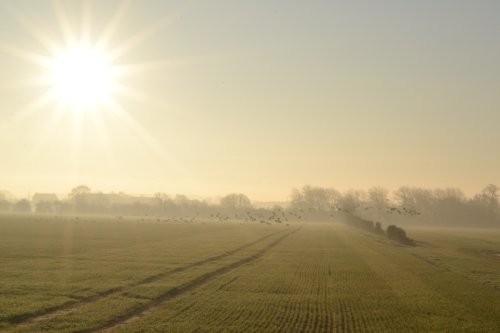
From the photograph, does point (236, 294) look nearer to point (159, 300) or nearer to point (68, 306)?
point (159, 300)

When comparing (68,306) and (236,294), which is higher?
(68,306)

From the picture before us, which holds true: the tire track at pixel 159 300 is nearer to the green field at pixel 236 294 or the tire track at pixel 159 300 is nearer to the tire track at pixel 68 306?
the green field at pixel 236 294

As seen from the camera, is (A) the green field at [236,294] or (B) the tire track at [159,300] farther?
(A) the green field at [236,294]

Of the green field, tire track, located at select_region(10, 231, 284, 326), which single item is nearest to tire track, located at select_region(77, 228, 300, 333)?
the green field

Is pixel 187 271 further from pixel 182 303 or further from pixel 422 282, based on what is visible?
pixel 422 282

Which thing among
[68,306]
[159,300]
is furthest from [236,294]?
[68,306]

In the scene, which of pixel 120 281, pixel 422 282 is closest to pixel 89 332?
pixel 120 281

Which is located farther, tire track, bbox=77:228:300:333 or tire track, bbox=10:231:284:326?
tire track, bbox=10:231:284:326

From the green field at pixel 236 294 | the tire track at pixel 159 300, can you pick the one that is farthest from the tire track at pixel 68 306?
the tire track at pixel 159 300

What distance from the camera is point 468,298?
3234cm

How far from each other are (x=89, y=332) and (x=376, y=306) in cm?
1634

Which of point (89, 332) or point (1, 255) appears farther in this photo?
point (1, 255)

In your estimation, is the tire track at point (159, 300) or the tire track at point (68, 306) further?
the tire track at point (68, 306)

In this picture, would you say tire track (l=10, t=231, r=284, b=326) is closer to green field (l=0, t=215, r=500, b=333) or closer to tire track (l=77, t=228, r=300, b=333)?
green field (l=0, t=215, r=500, b=333)
